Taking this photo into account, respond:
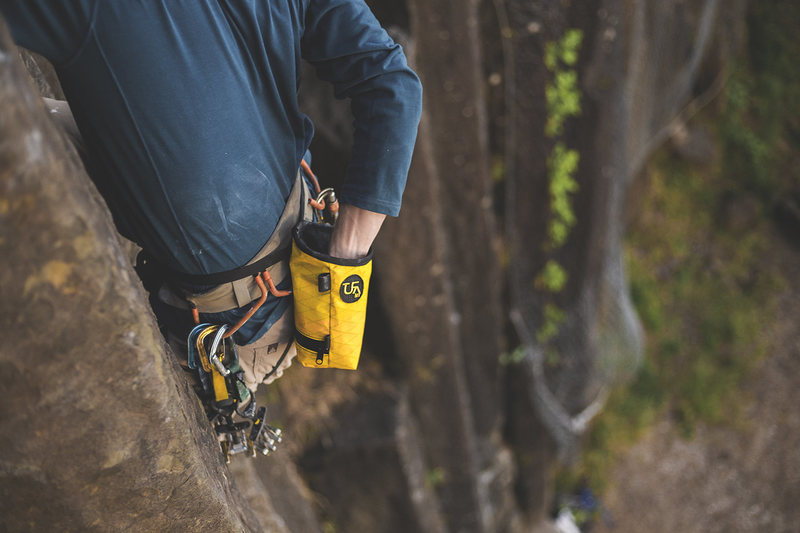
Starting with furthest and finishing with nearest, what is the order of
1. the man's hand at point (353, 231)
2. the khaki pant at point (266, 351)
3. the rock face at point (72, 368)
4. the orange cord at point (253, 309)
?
1. the khaki pant at point (266, 351)
2. the orange cord at point (253, 309)
3. the man's hand at point (353, 231)
4. the rock face at point (72, 368)

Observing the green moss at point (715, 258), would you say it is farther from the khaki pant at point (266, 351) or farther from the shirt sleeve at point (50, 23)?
the shirt sleeve at point (50, 23)

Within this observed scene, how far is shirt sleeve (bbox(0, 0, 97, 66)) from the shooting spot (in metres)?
1.07

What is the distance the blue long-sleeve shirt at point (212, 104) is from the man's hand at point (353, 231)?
3 cm

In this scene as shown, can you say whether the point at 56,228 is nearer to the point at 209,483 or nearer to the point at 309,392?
the point at 209,483

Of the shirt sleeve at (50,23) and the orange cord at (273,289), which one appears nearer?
the shirt sleeve at (50,23)

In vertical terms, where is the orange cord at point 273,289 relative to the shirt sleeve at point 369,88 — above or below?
below

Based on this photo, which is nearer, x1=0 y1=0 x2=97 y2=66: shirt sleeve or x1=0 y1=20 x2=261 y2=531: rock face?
x1=0 y1=20 x2=261 y2=531: rock face

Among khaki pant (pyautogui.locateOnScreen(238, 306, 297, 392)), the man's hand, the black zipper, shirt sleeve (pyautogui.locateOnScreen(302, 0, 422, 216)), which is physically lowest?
khaki pant (pyautogui.locateOnScreen(238, 306, 297, 392))

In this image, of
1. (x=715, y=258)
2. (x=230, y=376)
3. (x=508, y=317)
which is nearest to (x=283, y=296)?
(x=230, y=376)

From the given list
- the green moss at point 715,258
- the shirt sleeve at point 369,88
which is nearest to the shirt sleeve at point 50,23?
the shirt sleeve at point 369,88

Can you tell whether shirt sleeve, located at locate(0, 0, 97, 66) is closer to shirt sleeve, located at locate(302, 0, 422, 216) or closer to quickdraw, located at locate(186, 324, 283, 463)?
shirt sleeve, located at locate(302, 0, 422, 216)

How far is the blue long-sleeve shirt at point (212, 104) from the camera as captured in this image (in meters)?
1.15

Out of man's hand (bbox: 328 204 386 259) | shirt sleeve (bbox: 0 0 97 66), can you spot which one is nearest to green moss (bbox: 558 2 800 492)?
man's hand (bbox: 328 204 386 259)

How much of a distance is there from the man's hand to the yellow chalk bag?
0.12ft
